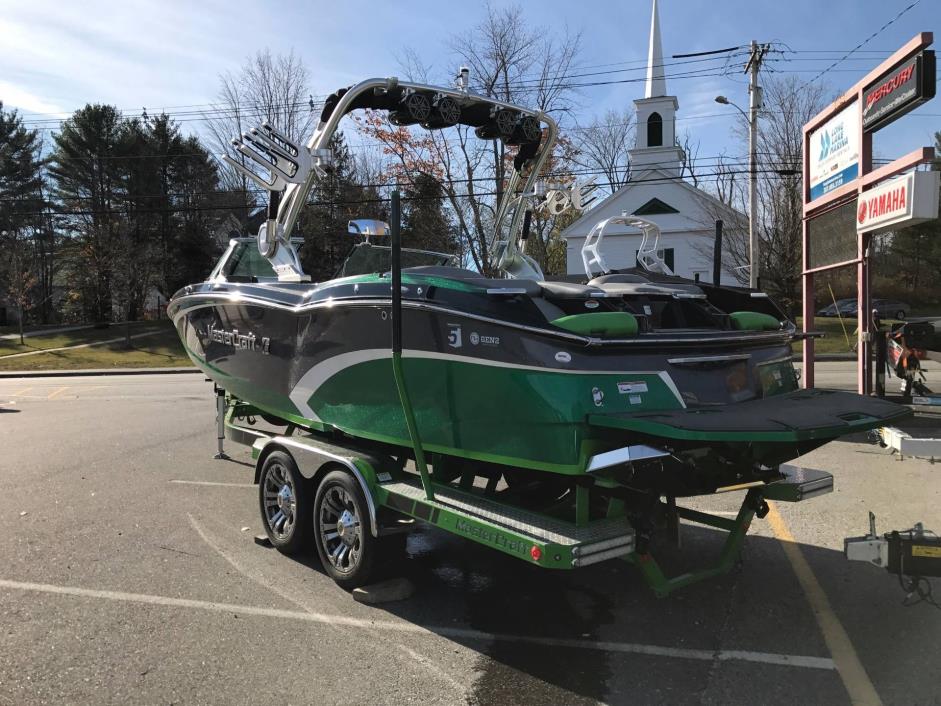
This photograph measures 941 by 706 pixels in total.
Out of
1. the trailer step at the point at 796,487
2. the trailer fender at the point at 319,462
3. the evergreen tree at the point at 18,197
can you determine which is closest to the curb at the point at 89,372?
the evergreen tree at the point at 18,197

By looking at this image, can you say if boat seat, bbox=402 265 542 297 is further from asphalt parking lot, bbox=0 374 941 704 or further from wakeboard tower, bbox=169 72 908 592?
asphalt parking lot, bbox=0 374 941 704

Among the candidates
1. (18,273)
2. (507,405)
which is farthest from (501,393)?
(18,273)

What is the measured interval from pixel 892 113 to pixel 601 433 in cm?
777

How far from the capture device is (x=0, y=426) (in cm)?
1176

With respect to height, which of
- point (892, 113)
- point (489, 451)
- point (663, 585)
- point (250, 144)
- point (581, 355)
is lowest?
point (663, 585)

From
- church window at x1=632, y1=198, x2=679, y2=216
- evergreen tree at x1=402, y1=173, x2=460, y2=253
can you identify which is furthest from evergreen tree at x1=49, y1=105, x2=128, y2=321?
church window at x1=632, y1=198, x2=679, y2=216

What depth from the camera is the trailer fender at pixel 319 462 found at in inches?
170

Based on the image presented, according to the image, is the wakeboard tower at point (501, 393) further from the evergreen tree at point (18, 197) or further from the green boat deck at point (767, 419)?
the evergreen tree at point (18, 197)

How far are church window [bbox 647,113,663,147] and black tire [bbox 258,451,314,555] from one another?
150 feet

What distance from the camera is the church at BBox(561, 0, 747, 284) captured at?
1567 inches

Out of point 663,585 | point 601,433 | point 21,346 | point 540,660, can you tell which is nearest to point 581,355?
point 601,433

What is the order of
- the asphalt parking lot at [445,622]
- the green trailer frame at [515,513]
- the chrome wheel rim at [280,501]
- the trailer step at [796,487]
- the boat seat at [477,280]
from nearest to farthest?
1. the asphalt parking lot at [445,622]
2. the green trailer frame at [515,513]
3. the boat seat at [477,280]
4. the trailer step at [796,487]
5. the chrome wheel rim at [280,501]

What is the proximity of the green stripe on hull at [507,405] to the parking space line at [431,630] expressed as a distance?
0.98 m

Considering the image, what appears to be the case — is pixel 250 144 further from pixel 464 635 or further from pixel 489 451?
pixel 464 635
